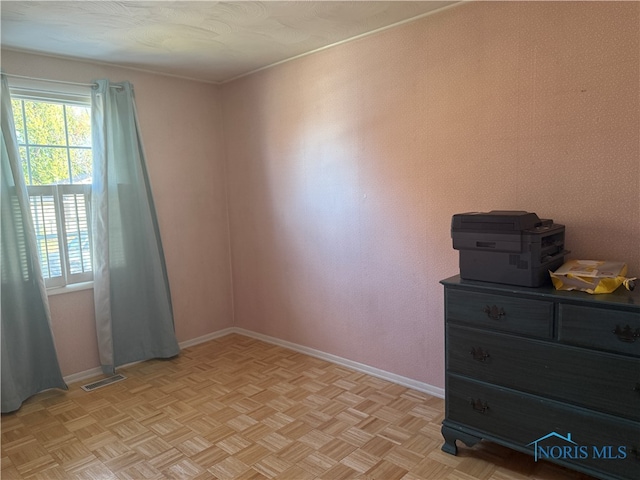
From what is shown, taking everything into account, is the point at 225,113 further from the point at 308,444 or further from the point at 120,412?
the point at 308,444

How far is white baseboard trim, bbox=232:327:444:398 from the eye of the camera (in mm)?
2934

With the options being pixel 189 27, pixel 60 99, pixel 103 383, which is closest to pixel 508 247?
pixel 189 27

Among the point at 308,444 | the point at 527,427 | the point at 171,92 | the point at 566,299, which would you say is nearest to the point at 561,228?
the point at 566,299

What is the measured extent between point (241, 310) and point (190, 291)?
1.80ft

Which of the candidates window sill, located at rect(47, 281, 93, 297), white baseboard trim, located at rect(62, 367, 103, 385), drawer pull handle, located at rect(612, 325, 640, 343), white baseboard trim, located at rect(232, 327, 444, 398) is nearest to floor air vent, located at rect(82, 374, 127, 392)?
white baseboard trim, located at rect(62, 367, 103, 385)

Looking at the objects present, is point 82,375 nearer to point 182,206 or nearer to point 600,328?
point 182,206

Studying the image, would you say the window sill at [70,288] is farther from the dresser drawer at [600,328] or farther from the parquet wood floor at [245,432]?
the dresser drawer at [600,328]

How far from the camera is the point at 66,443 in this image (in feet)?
8.25

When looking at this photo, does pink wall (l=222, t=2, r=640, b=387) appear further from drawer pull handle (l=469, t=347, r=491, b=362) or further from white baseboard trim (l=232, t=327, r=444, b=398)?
drawer pull handle (l=469, t=347, r=491, b=362)

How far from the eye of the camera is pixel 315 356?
3.65m

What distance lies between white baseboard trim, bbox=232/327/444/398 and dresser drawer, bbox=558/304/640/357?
119 cm

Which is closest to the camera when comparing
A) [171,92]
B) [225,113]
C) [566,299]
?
[566,299]

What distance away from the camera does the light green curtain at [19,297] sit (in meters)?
2.90

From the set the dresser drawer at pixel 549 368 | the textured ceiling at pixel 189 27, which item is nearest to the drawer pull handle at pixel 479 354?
the dresser drawer at pixel 549 368
